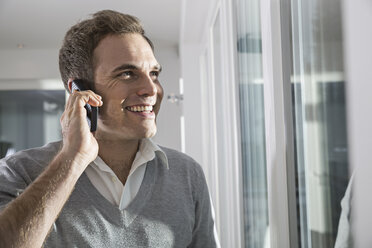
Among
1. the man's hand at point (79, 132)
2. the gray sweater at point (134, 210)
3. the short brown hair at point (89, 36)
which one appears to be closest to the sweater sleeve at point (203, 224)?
the gray sweater at point (134, 210)

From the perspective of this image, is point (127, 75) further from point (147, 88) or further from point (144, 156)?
point (144, 156)

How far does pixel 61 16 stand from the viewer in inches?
149

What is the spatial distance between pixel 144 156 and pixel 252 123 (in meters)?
Answer: 0.44

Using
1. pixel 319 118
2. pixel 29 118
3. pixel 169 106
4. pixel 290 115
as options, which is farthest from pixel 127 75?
pixel 29 118

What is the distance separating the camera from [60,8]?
11.8 feet

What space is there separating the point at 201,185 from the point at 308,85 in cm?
49

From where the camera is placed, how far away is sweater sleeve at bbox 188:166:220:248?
116 cm

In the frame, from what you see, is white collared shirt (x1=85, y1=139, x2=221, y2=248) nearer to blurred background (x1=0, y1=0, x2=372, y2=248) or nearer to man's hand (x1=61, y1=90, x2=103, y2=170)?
man's hand (x1=61, y1=90, x2=103, y2=170)

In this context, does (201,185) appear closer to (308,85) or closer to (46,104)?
(308,85)

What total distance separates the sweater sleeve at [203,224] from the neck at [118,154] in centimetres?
23

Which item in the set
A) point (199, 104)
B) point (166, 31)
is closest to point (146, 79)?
point (199, 104)

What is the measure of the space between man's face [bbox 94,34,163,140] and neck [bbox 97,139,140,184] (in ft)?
0.09

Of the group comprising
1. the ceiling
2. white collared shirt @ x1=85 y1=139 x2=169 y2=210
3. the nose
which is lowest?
white collared shirt @ x1=85 y1=139 x2=169 y2=210

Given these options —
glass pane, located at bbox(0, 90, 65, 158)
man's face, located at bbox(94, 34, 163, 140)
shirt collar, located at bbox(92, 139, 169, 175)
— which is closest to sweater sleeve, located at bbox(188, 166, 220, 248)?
shirt collar, located at bbox(92, 139, 169, 175)
